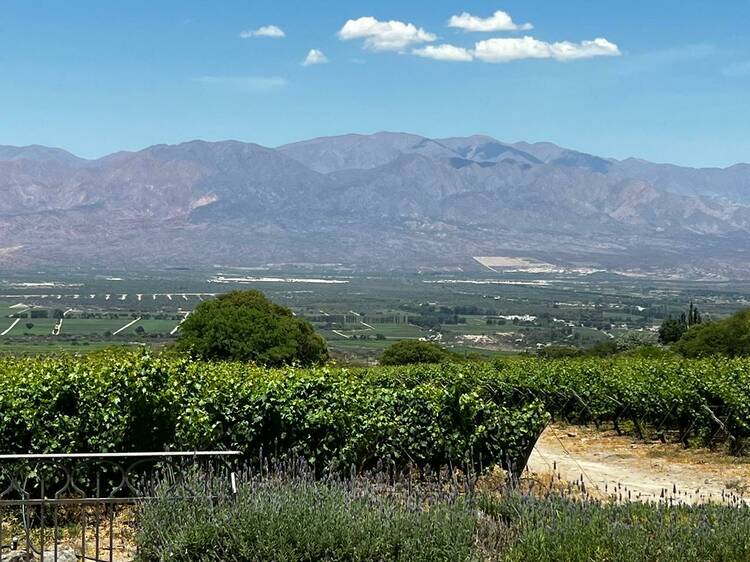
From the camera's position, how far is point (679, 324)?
6925 cm

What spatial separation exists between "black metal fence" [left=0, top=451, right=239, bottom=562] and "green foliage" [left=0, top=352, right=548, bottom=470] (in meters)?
0.36

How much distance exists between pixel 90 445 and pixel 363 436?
334 centimetres

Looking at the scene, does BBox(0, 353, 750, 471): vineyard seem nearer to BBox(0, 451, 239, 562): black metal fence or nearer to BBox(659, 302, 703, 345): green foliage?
BBox(0, 451, 239, 562): black metal fence

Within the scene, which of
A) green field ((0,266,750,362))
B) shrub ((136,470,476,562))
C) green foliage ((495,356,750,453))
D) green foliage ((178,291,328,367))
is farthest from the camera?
green field ((0,266,750,362))

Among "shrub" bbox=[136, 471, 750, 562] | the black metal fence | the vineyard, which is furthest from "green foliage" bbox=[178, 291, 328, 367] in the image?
"shrub" bbox=[136, 471, 750, 562]

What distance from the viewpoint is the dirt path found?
12969 millimetres

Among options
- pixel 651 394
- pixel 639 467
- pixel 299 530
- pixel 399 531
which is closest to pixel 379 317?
pixel 651 394

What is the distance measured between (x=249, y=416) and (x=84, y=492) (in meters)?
2.25

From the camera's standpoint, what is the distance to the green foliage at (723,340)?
40.4m

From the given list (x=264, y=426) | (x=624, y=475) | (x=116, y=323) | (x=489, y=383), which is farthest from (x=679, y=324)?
(x=116, y=323)

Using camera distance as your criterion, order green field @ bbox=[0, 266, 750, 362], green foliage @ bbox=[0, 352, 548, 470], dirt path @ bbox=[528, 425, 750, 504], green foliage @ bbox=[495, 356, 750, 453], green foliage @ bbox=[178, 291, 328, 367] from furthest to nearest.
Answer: green field @ bbox=[0, 266, 750, 362] < green foliage @ bbox=[178, 291, 328, 367] < green foliage @ bbox=[495, 356, 750, 453] < dirt path @ bbox=[528, 425, 750, 504] < green foliage @ bbox=[0, 352, 548, 470]

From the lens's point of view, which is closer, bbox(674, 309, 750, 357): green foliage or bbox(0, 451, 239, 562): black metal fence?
bbox(0, 451, 239, 562): black metal fence

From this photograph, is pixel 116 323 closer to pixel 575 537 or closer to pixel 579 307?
pixel 579 307

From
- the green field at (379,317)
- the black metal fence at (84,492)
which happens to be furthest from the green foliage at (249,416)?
the green field at (379,317)
